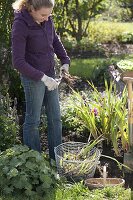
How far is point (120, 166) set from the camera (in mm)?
4293

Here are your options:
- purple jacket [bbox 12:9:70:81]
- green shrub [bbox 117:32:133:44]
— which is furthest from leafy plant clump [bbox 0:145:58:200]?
green shrub [bbox 117:32:133:44]

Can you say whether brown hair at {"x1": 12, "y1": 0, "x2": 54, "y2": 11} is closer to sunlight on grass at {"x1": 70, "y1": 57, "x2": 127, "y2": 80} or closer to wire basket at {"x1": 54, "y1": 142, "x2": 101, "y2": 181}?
wire basket at {"x1": 54, "y1": 142, "x2": 101, "y2": 181}

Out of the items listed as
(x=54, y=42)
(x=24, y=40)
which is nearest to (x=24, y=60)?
(x=24, y=40)

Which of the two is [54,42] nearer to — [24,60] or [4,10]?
[24,60]

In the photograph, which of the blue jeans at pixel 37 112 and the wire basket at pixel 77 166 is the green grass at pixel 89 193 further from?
the blue jeans at pixel 37 112

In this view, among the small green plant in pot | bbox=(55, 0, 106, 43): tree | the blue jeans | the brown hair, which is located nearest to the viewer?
the brown hair

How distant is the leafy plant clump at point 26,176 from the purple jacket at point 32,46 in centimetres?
72

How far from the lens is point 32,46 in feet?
13.9

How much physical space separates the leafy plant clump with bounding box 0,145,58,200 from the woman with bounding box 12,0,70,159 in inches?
20.0

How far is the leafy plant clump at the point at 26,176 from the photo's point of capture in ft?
12.6

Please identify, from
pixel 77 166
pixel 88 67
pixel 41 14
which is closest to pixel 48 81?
pixel 41 14

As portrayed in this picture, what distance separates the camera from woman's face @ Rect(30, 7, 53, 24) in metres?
4.08

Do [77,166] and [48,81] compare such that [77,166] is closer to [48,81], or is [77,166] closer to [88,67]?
[48,81]

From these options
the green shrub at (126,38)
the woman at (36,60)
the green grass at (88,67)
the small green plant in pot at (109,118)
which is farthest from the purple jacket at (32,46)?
the green shrub at (126,38)
